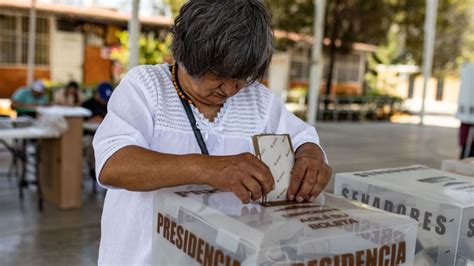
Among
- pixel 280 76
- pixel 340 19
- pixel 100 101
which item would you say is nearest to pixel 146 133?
pixel 100 101

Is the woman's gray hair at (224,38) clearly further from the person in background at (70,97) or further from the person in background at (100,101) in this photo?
the person in background at (70,97)

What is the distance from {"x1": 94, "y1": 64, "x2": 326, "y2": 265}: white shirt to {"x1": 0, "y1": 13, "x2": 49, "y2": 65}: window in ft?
53.0

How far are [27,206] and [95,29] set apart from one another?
13.2m

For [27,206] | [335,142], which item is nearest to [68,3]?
[335,142]

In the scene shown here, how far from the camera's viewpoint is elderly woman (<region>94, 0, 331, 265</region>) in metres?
0.91

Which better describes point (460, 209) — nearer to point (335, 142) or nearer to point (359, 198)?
point (359, 198)

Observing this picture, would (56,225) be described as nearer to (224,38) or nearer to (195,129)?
(195,129)

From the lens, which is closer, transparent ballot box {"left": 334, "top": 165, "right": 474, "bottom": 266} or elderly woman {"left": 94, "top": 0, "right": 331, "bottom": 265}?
elderly woman {"left": 94, "top": 0, "right": 331, "bottom": 265}

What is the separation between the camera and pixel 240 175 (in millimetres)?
865

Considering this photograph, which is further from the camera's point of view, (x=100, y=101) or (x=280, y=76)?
(x=280, y=76)

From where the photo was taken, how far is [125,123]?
3.35 feet

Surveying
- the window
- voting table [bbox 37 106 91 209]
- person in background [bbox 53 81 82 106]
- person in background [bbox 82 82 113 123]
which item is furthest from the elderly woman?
the window

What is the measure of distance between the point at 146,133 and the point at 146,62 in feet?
35.1

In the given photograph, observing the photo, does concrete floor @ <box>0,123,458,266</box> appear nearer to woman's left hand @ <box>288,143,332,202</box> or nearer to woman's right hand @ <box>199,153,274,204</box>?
woman's left hand @ <box>288,143,332,202</box>
